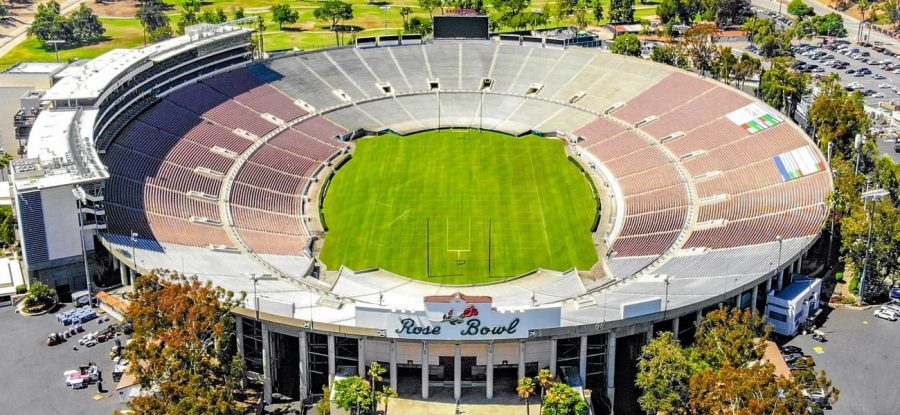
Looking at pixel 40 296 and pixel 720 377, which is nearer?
pixel 720 377

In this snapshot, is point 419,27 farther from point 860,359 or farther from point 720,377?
point 720,377

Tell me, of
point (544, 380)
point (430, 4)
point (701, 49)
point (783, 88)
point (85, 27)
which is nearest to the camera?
point (544, 380)

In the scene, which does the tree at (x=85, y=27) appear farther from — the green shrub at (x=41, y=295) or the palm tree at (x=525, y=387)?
the palm tree at (x=525, y=387)

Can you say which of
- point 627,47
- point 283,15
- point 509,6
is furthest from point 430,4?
point 627,47

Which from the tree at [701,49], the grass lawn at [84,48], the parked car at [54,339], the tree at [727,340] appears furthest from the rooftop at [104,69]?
the tree at [701,49]

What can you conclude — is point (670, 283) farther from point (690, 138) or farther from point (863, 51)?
point (863, 51)

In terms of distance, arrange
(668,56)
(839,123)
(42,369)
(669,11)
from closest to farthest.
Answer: (42,369), (839,123), (668,56), (669,11)

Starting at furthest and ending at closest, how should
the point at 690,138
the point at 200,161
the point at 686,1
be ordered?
the point at 686,1, the point at 690,138, the point at 200,161

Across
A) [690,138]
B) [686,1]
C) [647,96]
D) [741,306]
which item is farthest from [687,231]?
[686,1]
